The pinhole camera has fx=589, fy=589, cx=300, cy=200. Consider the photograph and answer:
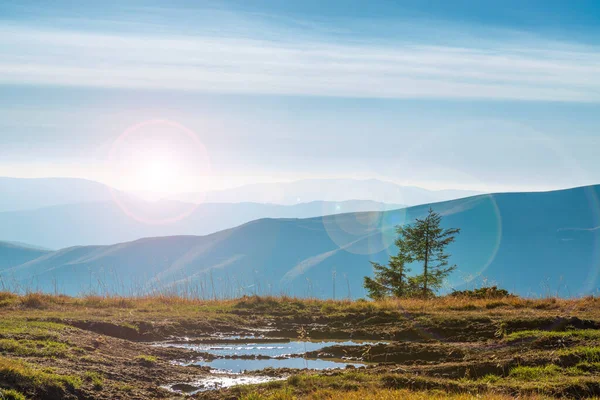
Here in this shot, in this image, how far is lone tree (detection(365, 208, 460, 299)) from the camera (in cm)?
3259

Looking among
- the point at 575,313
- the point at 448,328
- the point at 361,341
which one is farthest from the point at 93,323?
the point at 575,313

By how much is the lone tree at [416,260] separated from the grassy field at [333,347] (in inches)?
331

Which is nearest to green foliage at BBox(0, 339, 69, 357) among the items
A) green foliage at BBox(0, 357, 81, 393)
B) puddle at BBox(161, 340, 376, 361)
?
green foliage at BBox(0, 357, 81, 393)

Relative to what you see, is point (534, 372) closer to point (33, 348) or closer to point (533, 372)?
point (533, 372)

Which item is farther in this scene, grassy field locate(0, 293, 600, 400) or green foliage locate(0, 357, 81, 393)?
grassy field locate(0, 293, 600, 400)

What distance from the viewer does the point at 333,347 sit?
707 inches

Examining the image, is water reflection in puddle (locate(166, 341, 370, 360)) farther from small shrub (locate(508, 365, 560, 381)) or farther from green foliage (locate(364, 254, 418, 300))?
green foliage (locate(364, 254, 418, 300))

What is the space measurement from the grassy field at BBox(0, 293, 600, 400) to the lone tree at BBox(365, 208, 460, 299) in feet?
27.6

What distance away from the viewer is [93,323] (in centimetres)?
1872

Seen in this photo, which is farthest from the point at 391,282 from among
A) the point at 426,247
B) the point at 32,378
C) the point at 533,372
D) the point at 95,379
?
the point at 32,378

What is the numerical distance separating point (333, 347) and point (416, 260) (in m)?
16.4

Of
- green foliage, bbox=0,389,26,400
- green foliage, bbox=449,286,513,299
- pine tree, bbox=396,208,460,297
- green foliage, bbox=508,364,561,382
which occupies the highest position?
pine tree, bbox=396,208,460,297

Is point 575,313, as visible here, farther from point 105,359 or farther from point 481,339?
point 105,359

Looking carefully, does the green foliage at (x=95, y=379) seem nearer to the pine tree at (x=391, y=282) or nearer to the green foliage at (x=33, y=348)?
the green foliage at (x=33, y=348)
